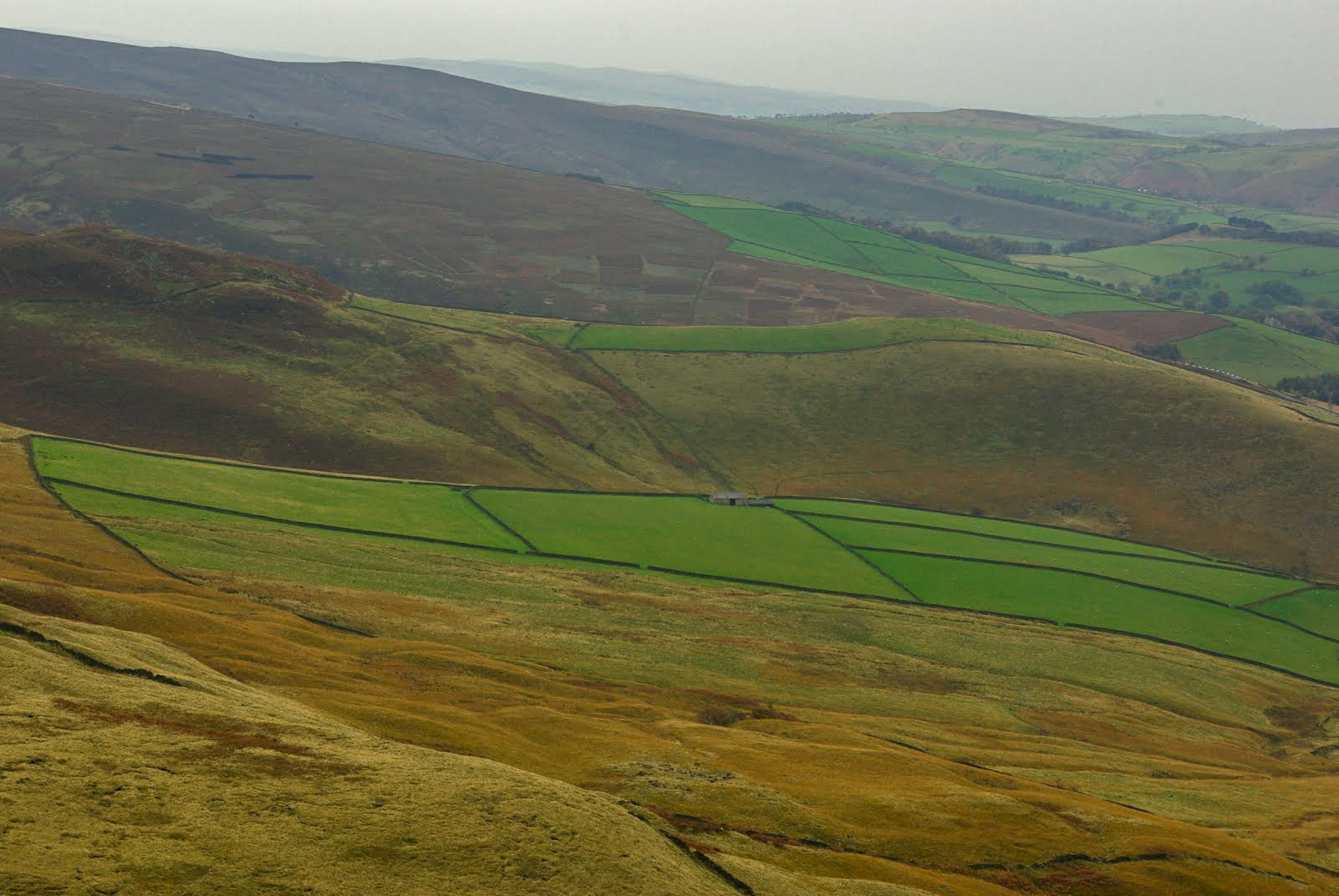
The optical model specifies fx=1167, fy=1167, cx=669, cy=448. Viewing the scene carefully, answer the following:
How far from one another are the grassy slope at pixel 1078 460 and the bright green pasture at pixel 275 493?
201 feet

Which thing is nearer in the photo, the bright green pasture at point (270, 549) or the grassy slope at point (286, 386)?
the bright green pasture at point (270, 549)

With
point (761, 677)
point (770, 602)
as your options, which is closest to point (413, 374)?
point (770, 602)

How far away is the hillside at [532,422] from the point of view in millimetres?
153375

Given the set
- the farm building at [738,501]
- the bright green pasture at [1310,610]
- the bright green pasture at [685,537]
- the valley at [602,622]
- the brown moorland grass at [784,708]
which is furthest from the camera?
the farm building at [738,501]

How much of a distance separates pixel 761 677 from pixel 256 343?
112694 millimetres

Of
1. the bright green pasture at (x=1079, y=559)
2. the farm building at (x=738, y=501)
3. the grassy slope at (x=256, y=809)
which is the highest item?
the grassy slope at (x=256, y=809)

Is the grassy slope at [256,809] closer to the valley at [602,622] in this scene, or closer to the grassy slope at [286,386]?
the valley at [602,622]

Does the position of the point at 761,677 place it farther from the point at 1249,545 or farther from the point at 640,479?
the point at 1249,545

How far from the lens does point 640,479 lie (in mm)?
167500

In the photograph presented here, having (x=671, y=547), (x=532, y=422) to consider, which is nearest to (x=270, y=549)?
(x=671, y=547)

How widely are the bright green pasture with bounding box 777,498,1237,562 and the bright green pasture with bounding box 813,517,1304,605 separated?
2837 millimetres

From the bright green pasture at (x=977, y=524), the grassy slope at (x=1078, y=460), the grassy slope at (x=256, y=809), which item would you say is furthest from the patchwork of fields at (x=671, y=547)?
the grassy slope at (x=256, y=809)

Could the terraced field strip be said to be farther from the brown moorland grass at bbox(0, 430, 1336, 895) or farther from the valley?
the brown moorland grass at bbox(0, 430, 1336, 895)

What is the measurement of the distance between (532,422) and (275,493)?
200ft
